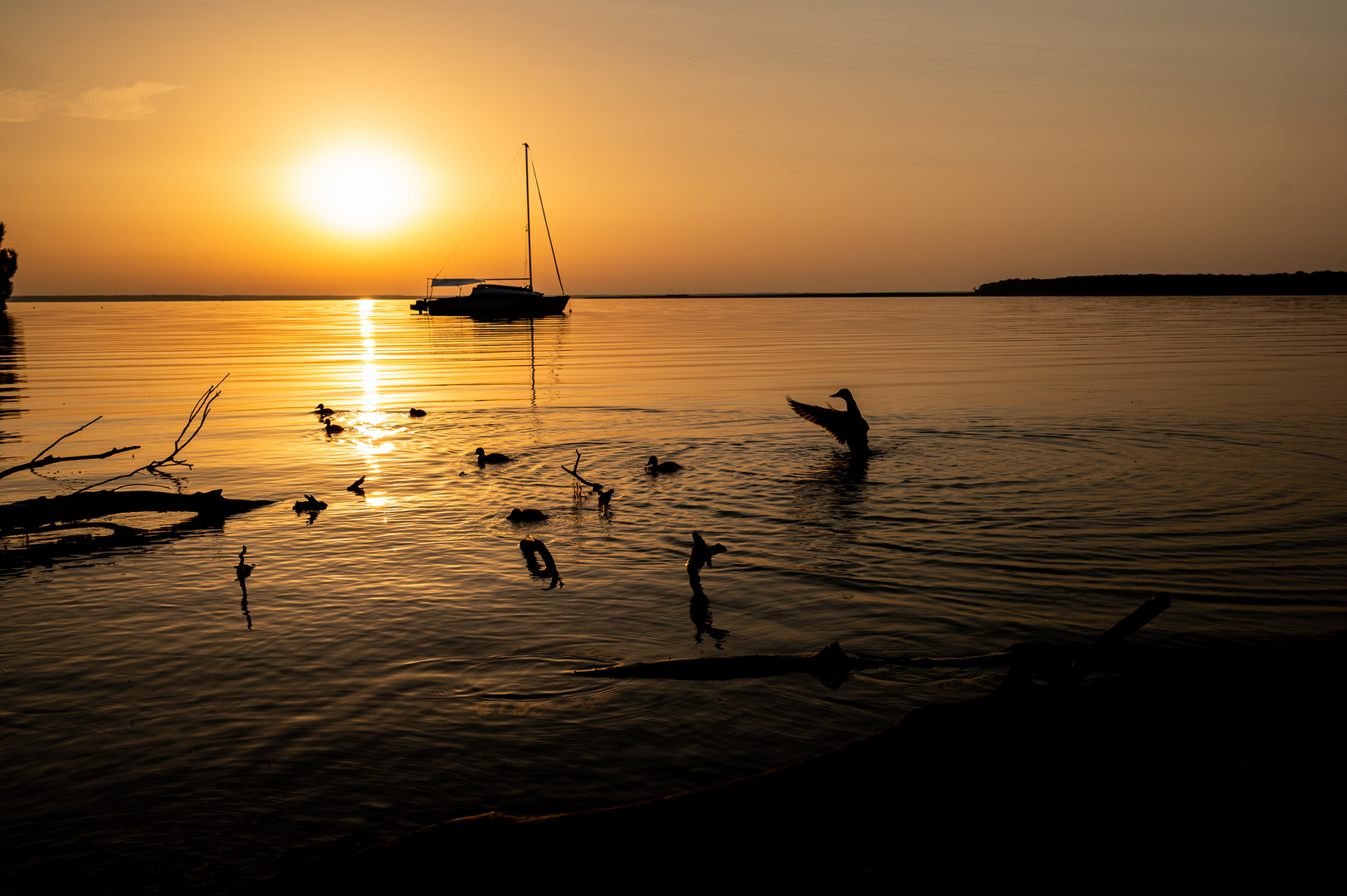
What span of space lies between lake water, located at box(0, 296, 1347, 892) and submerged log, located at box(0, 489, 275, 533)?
0.58 meters

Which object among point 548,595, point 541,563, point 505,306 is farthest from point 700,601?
point 505,306

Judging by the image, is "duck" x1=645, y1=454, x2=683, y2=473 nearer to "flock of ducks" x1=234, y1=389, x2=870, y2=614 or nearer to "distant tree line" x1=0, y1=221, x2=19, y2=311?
"flock of ducks" x1=234, y1=389, x2=870, y2=614

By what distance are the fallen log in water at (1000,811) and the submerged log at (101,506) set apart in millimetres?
9855

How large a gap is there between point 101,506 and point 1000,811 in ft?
39.4

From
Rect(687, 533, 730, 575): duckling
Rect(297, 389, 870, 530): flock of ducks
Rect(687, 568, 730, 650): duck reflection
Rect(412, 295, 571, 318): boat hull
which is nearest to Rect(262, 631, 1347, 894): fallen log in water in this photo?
Rect(687, 568, 730, 650): duck reflection

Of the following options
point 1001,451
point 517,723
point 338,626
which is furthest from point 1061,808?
point 1001,451

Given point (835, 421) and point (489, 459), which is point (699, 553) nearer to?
point (489, 459)

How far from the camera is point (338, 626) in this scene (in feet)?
28.5

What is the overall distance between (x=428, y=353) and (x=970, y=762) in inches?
2168

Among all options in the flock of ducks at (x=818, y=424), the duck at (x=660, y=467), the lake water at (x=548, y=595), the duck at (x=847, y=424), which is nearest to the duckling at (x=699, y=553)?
the lake water at (x=548, y=595)

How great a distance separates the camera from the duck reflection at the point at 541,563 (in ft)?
32.7

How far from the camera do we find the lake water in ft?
19.2

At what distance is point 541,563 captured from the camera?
35.7ft

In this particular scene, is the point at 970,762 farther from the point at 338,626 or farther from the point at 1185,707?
the point at 338,626
